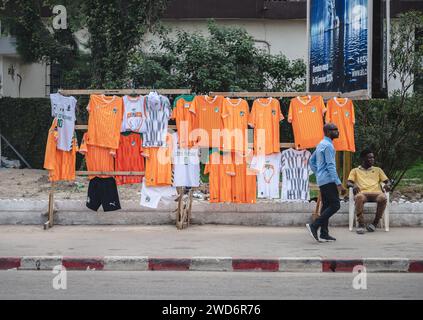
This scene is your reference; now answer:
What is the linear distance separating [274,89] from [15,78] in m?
9.59

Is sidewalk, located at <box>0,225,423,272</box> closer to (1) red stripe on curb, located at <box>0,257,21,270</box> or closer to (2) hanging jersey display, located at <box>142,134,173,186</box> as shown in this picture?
(1) red stripe on curb, located at <box>0,257,21,270</box>

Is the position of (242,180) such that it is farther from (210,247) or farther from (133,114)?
(133,114)

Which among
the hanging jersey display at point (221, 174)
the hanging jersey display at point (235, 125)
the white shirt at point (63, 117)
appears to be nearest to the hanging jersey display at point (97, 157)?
the white shirt at point (63, 117)

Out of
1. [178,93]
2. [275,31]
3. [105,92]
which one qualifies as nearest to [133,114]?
[105,92]

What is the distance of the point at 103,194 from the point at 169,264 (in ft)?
10.2

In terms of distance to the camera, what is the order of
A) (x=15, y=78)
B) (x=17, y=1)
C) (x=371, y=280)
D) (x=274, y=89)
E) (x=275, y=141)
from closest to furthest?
(x=371, y=280) < (x=275, y=141) < (x=17, y=1) < (x=274, y=89) < (x=15, y=78)

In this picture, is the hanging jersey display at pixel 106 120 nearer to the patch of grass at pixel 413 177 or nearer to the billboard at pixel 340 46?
the billboard at pixel 340 46

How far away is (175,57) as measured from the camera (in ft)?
68.2

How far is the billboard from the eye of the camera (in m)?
13.1

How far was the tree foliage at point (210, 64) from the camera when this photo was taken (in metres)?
20.4

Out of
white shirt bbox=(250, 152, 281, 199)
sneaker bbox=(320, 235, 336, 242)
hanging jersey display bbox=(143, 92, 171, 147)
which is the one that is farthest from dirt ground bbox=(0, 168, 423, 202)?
sneaker bbox=(320, 235, 336, 242)

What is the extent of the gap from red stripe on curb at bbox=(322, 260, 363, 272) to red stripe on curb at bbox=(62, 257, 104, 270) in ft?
9.82
